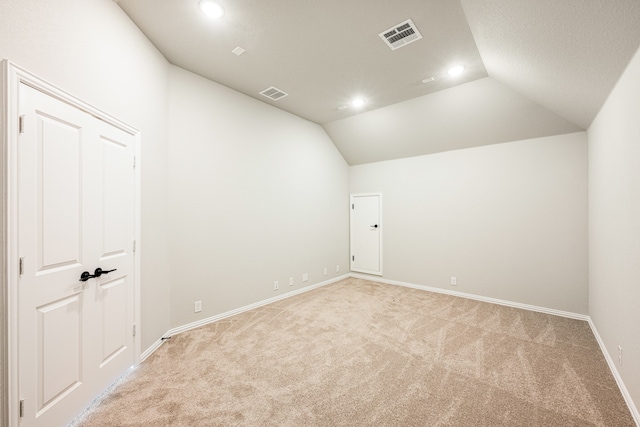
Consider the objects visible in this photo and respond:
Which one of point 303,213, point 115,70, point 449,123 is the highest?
point 449,123

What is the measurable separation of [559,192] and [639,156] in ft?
7.42

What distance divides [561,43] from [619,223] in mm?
1529

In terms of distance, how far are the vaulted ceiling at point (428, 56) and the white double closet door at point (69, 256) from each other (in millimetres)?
1348

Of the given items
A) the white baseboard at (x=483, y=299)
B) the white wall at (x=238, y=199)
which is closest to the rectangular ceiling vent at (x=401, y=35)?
the white wall at (x=238, y=199)

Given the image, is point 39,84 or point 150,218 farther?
point 150,218

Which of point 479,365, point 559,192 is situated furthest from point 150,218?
point 559,192

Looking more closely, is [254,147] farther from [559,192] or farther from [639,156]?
[559,192]

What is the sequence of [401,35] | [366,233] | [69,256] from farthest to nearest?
[366,233], [401,35], [69,256]

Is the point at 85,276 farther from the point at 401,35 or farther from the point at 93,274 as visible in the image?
the point at 401,35

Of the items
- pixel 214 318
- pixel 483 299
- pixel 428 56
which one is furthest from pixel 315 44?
pixel 483 299

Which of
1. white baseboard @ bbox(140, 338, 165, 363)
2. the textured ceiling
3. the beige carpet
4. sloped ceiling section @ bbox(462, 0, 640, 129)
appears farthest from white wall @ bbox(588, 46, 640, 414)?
white baseboard @ bbox(140, 338, 165, 363)

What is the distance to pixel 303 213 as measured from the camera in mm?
4824

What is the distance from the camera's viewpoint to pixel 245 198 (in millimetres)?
3855

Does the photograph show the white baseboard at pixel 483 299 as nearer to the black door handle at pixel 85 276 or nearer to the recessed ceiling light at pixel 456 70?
the recessed ceiling light at pixel 456 70
